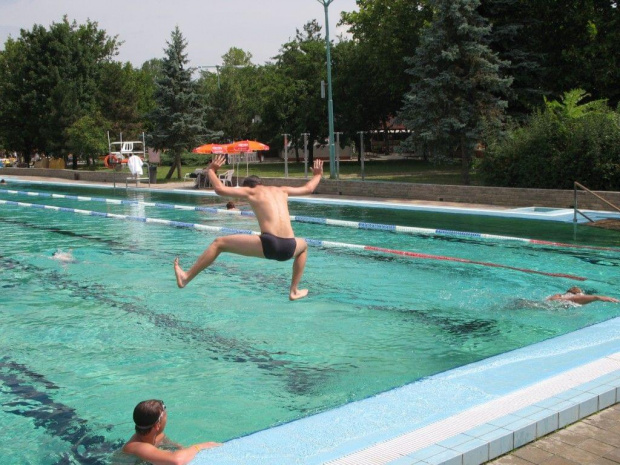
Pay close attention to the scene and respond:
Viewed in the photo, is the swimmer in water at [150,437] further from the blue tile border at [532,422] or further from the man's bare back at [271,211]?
the man's bare back at [271,211]

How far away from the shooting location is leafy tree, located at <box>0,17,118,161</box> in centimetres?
4615

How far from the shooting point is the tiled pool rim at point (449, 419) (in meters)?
4.25

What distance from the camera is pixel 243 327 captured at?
28.2 ft

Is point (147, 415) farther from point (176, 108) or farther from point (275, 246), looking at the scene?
point (176, 108)

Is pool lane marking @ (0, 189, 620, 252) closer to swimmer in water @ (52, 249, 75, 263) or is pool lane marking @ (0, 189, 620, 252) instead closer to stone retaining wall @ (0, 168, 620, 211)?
stone retaining wall @ (0, 168, 620, 211)

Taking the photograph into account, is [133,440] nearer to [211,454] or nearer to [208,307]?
[211,454]

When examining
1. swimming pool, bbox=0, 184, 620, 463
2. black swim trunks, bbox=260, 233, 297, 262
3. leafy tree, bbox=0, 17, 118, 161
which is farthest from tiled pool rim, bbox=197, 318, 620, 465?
A: leafy tree, bbox=0, 17, 118, 161

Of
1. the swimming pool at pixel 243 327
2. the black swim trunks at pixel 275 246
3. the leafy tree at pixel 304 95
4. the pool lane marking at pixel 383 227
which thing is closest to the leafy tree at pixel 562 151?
the swimming pool at pixel 243 327

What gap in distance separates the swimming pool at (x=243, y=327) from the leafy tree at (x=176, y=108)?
18705mm

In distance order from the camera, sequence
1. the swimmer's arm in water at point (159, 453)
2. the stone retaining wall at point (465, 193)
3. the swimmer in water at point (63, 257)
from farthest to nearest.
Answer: the stone retaining wall at point (465, 193)
the swimmer in water at point (63, 257)
the swimmer's arm in water at point (159, 453)

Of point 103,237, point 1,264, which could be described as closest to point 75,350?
point 1,264

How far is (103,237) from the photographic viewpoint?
657 inches

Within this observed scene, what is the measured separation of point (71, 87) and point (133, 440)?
45.9m

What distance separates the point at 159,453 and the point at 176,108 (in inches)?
1211
